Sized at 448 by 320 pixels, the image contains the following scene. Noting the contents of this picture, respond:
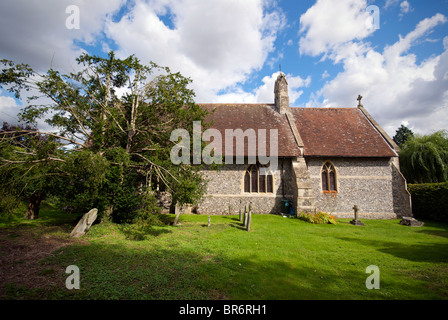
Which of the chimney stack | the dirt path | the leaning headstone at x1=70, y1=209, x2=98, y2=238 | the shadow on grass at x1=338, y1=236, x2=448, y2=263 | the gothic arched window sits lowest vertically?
the shadow on grass at x1=338, y1=236, x2=448, y2=263

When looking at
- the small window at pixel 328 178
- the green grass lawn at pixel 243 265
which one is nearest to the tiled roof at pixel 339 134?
the small window at pixel 328 178

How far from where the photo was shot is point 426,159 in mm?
19578

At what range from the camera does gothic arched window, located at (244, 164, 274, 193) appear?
14.8 meters

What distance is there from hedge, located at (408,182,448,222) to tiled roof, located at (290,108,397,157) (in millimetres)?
3055

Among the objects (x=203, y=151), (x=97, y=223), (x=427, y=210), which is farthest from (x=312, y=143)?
(x=97, y=223)

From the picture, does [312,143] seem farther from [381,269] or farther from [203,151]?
[381,269]

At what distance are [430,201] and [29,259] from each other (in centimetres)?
2108

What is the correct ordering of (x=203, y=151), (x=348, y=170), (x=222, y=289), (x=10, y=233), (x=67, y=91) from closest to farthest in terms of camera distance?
(x=222, y=289) → (x=10, y=233) → (x=67, y=91) → (x=203, y=151) → (x=348, y=170)

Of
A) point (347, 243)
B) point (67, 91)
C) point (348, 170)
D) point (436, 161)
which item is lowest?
point (347, 243)

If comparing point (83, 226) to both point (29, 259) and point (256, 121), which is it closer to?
point (29, 259)

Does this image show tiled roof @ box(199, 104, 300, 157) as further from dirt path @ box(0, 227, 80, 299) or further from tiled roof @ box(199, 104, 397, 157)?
dirt path @ box(0, 227, 80, 299)

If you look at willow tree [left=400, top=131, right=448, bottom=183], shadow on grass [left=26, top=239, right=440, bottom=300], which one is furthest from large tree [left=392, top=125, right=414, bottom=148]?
shadow on grass [left=26, top=239, right=440, bottom=300]
